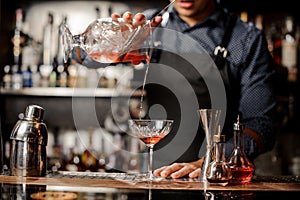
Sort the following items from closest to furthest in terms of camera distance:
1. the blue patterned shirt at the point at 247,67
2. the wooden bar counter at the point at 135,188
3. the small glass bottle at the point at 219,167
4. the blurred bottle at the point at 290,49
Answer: the wooden bar counter at the point at 135,188 → the small glass bottle at the point at 219,167 → the blue patterned shirt at the point at 247,67 → the blurred bottle at the point at 290,49

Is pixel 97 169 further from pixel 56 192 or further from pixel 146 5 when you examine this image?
pixel 56 192

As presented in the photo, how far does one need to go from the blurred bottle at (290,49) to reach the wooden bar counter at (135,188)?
1.42 meters

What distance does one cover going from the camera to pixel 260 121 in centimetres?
199

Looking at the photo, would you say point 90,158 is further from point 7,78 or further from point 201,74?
point 201,74

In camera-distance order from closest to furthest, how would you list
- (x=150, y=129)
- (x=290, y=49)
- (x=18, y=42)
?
(x=150, y=129)
(x=290, y=49)
(x=18, y=42)

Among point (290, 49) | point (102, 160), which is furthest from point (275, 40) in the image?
point (102, 160)

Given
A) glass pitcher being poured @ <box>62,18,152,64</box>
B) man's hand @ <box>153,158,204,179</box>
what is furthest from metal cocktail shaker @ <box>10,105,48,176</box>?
man's hand @ <box>153,158,204,179</box>

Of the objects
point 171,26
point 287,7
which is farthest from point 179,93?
point 287,7

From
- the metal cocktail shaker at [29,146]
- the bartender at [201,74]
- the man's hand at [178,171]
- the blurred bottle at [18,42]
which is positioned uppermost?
the blurred bottle at [18,42]

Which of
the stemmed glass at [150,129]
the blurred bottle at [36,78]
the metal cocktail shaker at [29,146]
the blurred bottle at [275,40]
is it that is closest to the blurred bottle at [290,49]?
the blurred bottle at [275,40]

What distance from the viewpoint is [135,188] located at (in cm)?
135

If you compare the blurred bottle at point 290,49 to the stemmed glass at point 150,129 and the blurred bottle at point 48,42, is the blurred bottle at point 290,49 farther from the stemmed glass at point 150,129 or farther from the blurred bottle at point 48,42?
the stemmed glass at point 150,129

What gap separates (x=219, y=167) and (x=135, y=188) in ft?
0.79

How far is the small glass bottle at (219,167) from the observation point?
1.42m
